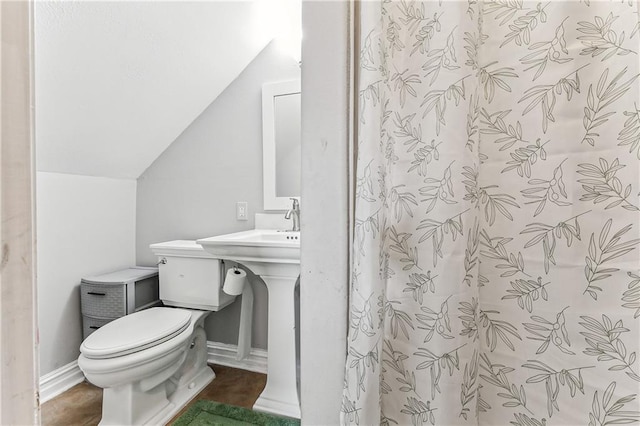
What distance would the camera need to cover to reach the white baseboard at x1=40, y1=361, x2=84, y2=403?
149 cm

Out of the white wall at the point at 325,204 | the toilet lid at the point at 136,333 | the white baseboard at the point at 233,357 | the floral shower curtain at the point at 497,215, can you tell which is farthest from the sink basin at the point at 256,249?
the white baseboard at the point at 233,357

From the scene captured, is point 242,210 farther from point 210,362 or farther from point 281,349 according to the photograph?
point 210,362

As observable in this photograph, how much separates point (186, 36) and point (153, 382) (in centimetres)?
163

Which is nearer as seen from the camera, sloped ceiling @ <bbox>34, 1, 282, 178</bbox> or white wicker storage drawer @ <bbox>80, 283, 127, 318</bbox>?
sloped ceiling @ <bbox>34, 1, 282, 178</bbox>

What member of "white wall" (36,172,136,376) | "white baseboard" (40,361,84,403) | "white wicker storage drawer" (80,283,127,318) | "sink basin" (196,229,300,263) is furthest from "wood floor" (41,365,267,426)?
"sink basin" (196,229,300,263)

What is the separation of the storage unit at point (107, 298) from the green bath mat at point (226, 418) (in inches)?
24.9

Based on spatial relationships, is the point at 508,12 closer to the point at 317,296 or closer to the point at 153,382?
the point at 317,296

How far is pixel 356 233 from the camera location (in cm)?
56

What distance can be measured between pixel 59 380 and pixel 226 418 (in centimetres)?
96

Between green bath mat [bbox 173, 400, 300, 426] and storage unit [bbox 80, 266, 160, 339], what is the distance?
63cm

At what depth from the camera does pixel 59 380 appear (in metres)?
1.56

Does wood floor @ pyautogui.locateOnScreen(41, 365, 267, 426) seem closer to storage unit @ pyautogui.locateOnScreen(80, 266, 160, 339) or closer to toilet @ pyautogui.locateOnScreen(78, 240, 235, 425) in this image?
toilet @ pyautogui.locateOnScreen(78, 240, 235, 425)

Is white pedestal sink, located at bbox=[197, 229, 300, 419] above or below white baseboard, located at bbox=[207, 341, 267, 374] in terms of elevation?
above

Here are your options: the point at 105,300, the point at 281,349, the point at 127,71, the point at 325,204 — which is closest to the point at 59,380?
the point at 105,300
